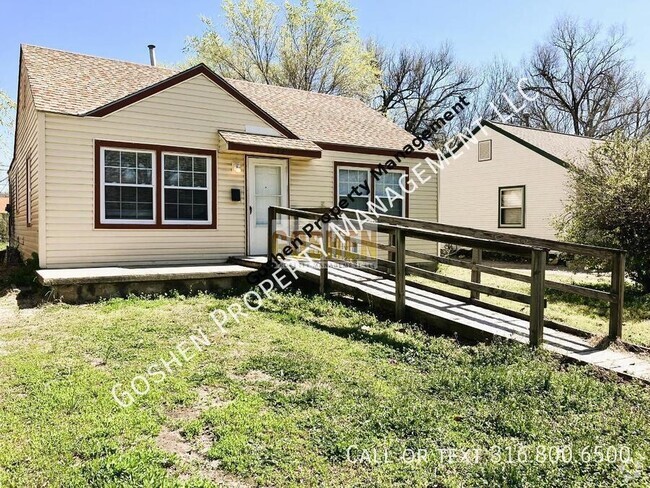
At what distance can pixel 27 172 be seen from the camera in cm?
1073

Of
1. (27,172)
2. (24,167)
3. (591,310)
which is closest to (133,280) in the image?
(27,172)

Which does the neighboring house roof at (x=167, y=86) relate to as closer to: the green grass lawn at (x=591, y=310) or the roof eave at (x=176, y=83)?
the roof eave at (x=176, y=83)

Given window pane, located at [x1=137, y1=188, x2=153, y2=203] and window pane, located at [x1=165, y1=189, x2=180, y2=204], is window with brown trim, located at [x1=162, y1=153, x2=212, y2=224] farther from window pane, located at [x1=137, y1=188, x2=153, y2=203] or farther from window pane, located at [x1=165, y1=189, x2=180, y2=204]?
window pane, located at [x1=137, y1=188, x2=153, y2=203]

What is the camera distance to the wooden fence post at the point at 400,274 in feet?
19.9

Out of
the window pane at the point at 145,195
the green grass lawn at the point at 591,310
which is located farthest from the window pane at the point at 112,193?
the green grass lawn at the point at 591,310

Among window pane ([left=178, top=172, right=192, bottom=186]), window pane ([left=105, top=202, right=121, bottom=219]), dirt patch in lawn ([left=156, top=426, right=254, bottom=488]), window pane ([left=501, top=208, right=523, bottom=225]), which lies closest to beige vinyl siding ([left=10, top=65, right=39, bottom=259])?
window pane ([left=105, top=202, right=121, bottom=219])

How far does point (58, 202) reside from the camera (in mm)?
8086

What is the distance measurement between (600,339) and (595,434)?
2.40 metres

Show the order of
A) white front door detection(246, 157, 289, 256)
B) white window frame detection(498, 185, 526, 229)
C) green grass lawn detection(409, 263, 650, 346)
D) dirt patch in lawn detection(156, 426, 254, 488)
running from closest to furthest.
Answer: dirt patch in lawn detection(156, 426, 254, 488), green grass lawn detection(409, 263, 650, 346), white front door detection(246, 157, 289, 256), white window frame detection(498, 185, 526, 229)

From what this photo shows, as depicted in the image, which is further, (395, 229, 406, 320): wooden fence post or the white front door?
the white front door

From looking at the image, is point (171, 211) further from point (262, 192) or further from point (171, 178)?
point (262, 192)

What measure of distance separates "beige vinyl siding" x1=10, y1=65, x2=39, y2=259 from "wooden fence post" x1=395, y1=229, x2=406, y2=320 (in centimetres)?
658

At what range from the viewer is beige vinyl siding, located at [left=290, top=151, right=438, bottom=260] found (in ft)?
34.7

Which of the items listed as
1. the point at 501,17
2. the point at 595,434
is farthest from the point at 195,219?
the point at 501,17
